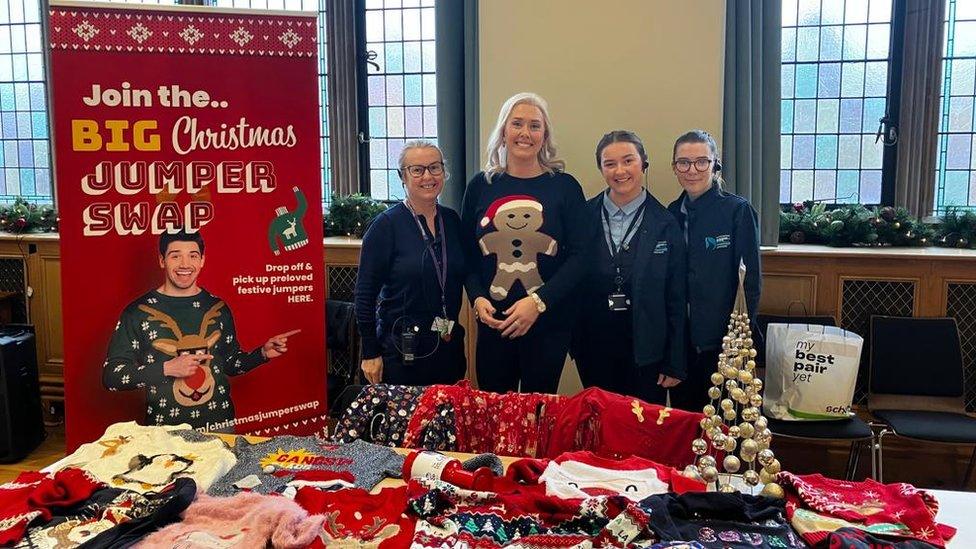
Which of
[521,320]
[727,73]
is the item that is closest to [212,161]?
[521,320]

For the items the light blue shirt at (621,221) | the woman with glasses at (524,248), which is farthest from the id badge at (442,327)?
the light blue shirt at (621,221)

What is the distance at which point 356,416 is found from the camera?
2.35 meters

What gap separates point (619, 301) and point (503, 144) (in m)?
0.74

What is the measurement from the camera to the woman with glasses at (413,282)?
271cm

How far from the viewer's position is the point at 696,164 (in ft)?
9.00

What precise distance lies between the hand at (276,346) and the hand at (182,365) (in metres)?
0.23

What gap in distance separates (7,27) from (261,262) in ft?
12.3

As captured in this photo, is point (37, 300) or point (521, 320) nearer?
point (521, 320)

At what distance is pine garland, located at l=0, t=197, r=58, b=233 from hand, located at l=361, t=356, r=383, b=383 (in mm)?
2935

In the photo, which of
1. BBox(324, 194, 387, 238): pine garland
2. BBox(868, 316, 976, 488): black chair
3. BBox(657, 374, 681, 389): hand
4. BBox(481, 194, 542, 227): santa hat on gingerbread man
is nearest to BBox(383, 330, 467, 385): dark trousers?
BBox(481, 194, 542, 227): santa hat on gingerbread man

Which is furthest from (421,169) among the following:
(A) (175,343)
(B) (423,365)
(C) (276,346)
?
(A) (175,343)

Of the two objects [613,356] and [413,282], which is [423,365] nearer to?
[413,282]

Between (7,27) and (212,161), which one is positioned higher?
(7,27)

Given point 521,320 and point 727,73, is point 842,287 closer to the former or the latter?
point 727,73
